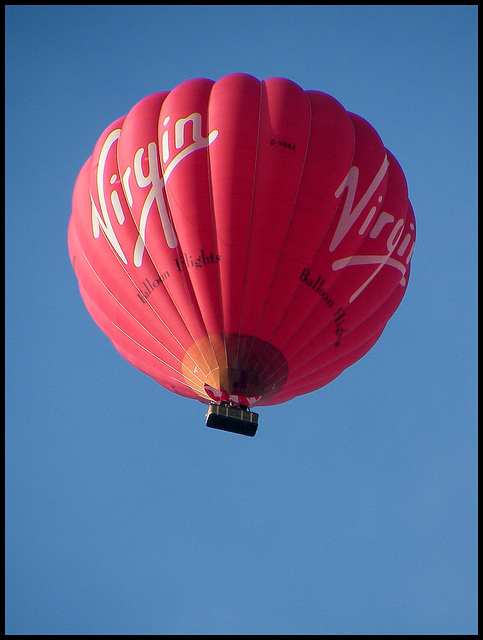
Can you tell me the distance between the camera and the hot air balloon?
1694cm

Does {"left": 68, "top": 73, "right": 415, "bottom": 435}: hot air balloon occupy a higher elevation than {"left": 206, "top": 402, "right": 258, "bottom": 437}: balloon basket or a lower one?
higher

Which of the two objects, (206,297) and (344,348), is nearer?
(206,297)

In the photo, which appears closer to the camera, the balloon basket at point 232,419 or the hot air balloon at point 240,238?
the balloon basket at point 232,419

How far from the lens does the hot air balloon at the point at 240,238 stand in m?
16.9

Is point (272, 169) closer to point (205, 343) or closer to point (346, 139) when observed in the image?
point (346, 139)

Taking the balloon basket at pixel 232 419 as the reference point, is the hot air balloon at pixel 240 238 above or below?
above

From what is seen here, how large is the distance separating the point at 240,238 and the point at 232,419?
282 cm

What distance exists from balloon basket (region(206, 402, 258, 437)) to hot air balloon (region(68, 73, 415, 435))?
2 centimetres

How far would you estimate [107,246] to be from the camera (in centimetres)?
1788

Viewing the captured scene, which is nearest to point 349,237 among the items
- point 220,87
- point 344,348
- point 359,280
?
point 359,280

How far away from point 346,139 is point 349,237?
1731 mm

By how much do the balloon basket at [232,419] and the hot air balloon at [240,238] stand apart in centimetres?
2

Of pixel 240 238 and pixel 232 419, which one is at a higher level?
pixel 240 238

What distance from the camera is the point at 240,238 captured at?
666 inches
